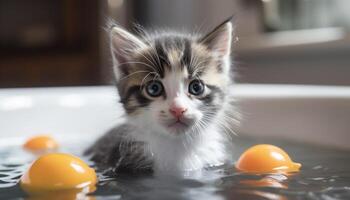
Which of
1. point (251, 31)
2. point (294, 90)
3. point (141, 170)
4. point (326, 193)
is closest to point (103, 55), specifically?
point (251, 31)

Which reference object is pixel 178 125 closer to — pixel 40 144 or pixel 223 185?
pixel 223 185

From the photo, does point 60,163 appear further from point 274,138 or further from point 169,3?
point 169,3

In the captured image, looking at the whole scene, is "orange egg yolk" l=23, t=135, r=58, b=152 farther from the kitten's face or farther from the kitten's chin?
the kitten's chin

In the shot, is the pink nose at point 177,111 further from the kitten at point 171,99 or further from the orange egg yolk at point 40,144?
the orange egg yolk at point 40,144

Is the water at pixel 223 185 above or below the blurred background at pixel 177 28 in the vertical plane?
below

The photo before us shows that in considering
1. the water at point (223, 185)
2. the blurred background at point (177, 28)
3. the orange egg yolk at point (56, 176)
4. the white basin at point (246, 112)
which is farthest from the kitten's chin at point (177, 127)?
the blurred background at point (177, 28)

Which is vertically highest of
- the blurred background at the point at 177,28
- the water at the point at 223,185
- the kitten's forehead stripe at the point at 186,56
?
the blurred background at the point at 177,28

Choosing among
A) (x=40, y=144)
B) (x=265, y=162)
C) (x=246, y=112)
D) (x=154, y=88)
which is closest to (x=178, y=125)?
(x=154, y=88)
